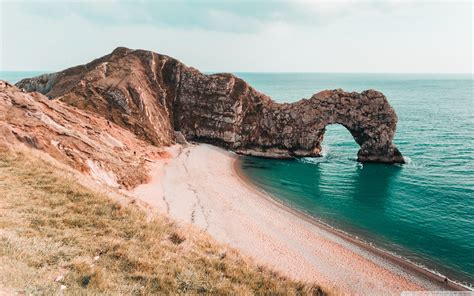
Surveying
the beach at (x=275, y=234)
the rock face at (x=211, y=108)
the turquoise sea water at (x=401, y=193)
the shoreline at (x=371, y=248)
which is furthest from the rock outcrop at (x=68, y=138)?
the turquoise sea water at (x=401, y=193)

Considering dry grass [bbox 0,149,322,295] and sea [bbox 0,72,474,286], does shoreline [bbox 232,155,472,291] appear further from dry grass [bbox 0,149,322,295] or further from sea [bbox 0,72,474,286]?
dry grass [bbox 0,149,322,295]

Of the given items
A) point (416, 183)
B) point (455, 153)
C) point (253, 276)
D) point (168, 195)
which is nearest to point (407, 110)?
point (455, 153)

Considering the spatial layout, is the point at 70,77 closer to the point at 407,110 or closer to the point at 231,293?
the point at 231,293

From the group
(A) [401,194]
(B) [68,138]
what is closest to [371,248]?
(A) [401,194]

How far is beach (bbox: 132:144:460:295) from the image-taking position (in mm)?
29641

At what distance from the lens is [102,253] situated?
1423cm

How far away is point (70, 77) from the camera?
8894 centimetres

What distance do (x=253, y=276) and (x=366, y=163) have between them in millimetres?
62673

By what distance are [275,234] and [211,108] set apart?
5161 cm

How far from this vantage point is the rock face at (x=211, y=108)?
70.8 meters

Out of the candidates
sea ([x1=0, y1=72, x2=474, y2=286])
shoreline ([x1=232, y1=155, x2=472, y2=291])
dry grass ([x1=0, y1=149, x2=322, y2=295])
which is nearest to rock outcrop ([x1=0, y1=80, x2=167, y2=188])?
dry grass ([x1=0, y1=149, x2=322, y2=295])

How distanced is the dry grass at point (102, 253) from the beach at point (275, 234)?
4.55 metres

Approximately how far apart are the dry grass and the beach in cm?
455

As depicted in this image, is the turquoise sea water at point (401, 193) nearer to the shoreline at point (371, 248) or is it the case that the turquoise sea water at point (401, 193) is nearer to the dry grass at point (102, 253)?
the shoreline at point (371, 248)
